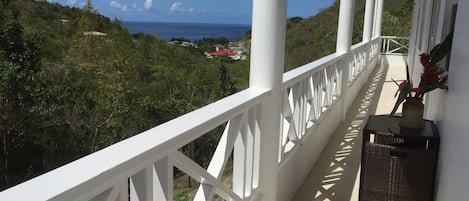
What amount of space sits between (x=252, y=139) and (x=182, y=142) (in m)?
0.81

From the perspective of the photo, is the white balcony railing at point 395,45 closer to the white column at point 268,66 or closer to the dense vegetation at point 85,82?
the dense vegetation at point 85,82

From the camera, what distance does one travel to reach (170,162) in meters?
1.20

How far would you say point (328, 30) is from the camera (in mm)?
26344

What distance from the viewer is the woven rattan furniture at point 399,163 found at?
6.88ft

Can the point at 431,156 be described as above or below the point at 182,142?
below

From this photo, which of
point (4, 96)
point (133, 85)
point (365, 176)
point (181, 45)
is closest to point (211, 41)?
point (181, 45)

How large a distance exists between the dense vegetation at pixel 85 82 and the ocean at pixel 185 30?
0.51 m

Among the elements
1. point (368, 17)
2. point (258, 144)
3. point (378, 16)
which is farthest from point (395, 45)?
point (258, 144)

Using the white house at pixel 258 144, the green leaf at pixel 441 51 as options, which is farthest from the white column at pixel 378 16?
the green leaf at pixel 441 51

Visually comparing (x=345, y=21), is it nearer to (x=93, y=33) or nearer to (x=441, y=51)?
(x=441, y=51)

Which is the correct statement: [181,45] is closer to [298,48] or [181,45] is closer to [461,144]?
[298,48]

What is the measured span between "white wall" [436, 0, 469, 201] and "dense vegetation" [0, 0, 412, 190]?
800cm

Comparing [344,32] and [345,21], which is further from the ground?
[345,21]

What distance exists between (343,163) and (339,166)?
0.10 meters
